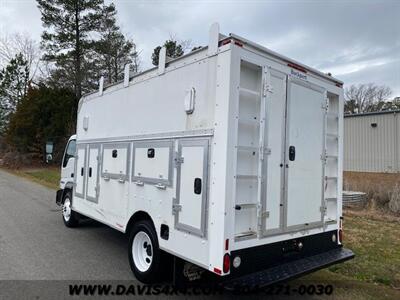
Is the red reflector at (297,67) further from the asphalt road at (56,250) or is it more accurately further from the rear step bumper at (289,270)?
the asphalt road at (56,250)

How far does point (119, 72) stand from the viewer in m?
30.8

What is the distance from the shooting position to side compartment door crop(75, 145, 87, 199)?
7.00 metres

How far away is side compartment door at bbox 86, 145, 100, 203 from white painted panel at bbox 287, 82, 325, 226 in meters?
3.61

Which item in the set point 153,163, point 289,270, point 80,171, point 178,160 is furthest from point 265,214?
point 80,171

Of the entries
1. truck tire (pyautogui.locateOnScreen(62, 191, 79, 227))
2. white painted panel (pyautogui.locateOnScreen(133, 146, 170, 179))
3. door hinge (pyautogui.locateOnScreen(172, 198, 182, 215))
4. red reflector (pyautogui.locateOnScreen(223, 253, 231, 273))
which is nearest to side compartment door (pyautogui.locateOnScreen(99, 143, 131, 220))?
white painted panel (pyautogui.locateOnScreen(133, 146, 170, 179))

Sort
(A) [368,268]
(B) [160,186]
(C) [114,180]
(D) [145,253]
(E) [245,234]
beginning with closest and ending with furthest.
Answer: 1. (E) [245,234]
2. (B) [160,186]
3. (D) [145,253]
4. (A) [368,268]
5. (C) [114,180]

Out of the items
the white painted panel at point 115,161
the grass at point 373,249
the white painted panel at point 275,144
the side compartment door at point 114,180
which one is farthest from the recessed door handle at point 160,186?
the grass at point 373,249

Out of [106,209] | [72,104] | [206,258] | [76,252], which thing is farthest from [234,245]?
[72,104]

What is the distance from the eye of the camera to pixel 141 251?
4.98 meters

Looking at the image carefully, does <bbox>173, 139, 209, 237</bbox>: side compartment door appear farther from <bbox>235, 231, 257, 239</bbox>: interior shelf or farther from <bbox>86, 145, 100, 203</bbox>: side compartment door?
<bbox>86, 145, 100, 203</bbox>: side compartment door

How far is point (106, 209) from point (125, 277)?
1.36 metres

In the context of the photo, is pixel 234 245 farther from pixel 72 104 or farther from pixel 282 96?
pixel 72 104

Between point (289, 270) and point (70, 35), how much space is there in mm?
32122

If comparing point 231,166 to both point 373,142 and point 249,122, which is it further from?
point 373,142
